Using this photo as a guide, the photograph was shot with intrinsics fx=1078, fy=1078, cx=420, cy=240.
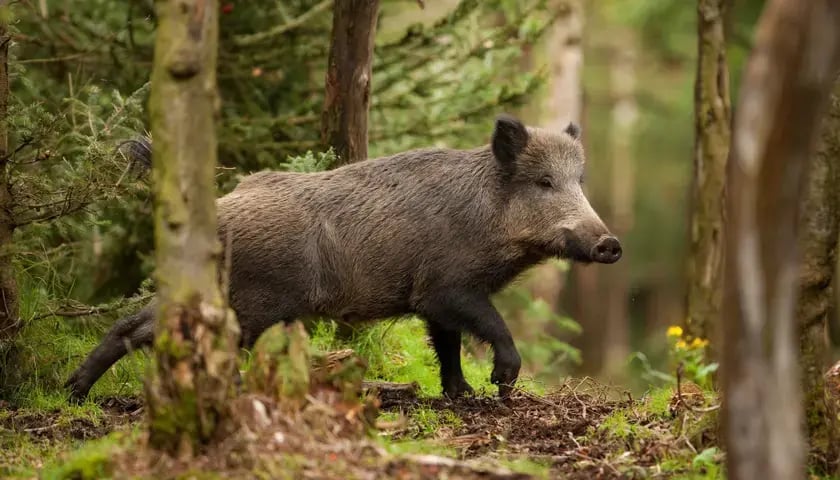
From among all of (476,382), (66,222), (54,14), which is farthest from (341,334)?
(54,14)

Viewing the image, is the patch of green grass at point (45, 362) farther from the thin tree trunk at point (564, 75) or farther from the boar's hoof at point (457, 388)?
the thin tree trunk at point (564, 75)

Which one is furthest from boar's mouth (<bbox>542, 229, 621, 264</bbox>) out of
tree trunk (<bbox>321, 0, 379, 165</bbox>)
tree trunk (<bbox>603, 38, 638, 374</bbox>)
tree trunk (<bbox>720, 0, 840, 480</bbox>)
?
tree trunk (<bbox>603, 38, 638, 374</bbox>)

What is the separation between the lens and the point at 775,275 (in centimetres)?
342

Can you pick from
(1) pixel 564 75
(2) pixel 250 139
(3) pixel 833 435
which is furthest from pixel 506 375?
(1) pixel 564 75

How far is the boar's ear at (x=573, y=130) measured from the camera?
807cm

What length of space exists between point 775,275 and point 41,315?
5.08 meters

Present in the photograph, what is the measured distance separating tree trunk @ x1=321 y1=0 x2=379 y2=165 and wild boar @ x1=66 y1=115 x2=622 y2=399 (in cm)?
96

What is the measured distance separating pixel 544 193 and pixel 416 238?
3.21 ft

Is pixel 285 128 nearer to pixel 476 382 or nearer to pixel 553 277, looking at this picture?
pixel 476 382

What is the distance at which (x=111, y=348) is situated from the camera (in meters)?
6.76

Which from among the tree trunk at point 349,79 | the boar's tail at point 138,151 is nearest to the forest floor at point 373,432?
the boar's tail at point 138,151

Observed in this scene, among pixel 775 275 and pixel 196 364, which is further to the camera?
pixel 196 364

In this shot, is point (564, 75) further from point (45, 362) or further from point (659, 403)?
point (45, 362)

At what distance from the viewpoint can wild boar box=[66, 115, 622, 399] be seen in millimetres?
7020
